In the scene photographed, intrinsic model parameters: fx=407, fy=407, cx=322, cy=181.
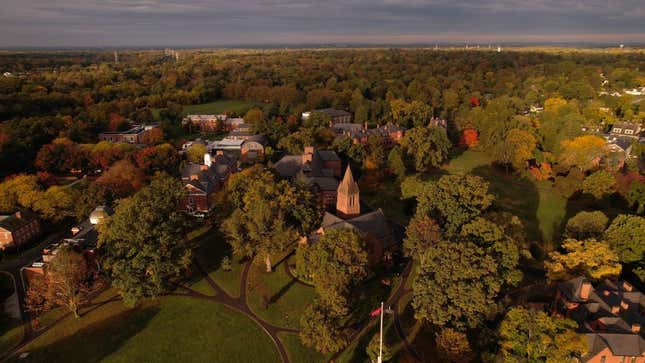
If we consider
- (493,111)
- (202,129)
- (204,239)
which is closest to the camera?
(204,239)

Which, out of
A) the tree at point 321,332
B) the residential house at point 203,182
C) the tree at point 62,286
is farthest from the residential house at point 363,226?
the tree at point 62,286

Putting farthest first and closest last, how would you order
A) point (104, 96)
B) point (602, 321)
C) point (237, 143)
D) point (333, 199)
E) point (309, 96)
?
point (309, 96) < point (104, 96) < point (237, 143) < point (333, 199) < point (602, 321)

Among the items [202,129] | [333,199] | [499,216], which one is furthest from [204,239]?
[202,129]

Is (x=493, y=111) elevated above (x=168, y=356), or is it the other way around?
(x=493, y=111)

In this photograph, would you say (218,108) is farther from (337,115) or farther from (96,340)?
(96,340)

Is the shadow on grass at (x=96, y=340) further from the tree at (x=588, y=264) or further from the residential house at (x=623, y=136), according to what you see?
the residential house at (x=623, y=136)

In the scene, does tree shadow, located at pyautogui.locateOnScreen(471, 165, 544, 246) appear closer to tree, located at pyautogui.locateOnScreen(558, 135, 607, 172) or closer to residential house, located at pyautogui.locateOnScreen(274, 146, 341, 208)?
tree, located at pyautogui.locateOnScreen(558, 135, 607, 172)

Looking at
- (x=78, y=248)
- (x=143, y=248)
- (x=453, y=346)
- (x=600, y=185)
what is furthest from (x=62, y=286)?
(x=600, y=185)

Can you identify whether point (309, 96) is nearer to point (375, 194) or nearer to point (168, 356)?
point (375, 194)
